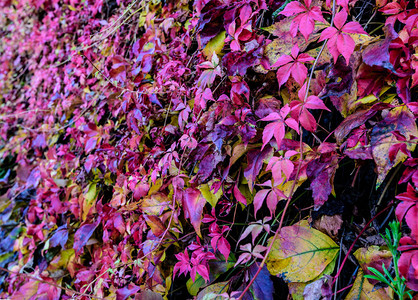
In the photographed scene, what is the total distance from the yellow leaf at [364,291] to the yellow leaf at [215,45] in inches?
32.5

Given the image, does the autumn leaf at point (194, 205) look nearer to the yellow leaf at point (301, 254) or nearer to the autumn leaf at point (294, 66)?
the yellow leaf at point (301, 254)

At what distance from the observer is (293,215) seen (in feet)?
3.29

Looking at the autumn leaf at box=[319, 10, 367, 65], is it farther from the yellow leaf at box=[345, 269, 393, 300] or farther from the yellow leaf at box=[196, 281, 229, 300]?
the yellow leaf at box=[196, 281, 229, 300]

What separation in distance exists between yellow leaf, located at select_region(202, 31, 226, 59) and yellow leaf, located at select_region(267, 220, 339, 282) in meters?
0.65

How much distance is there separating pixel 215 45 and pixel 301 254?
748 mm

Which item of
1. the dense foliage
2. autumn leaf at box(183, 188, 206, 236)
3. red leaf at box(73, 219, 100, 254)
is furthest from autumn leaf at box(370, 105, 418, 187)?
red leaf at box(73, 219, 100, 254)

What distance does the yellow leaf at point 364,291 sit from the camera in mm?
759

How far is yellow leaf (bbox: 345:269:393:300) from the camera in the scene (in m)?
0.76

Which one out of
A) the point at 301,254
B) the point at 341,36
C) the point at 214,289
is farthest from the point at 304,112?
the point at 214,289

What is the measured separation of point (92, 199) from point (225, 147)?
81 cm

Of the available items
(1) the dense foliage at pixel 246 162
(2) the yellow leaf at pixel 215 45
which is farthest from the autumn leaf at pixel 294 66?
(2) the yellow leaf at pixel 215 45

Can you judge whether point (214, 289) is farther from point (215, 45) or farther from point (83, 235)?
→ point (215, 45)

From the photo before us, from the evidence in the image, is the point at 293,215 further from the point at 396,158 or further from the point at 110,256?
the point at 110,256

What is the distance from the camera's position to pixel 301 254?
857 millimetres
